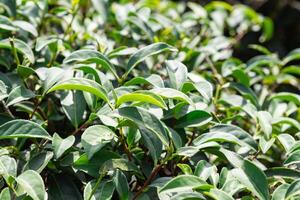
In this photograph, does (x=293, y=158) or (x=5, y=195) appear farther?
(x=293, y=158)

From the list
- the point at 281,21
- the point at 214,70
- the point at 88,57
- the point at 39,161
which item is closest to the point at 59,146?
the point at 39,161

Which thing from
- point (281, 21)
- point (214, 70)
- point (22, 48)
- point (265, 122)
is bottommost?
point (281, 21)

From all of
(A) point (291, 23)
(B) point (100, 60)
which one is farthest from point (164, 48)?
(A) point (291, 23)

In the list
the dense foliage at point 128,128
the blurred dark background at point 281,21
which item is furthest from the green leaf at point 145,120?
the blurred dark background at point 281,21

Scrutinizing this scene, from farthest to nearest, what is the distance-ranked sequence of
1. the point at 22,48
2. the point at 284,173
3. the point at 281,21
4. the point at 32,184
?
the point at 281,21, the point at 22,48, the point at 284,173, the point at 32,184

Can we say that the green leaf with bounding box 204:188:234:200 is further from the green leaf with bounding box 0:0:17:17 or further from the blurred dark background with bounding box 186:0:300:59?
the blurred dark background with bounding box 186:0:300:59

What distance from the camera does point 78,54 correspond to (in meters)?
1.24

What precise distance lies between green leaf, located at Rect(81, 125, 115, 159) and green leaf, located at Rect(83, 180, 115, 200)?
6cm

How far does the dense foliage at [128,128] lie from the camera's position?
1.05 m

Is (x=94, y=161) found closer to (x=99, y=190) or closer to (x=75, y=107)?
(x=99, y=190)

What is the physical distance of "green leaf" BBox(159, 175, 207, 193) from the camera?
3.23ft

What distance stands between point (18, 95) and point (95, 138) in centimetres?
24

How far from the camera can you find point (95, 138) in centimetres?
106

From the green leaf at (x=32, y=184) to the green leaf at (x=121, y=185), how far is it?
6.2 inches
